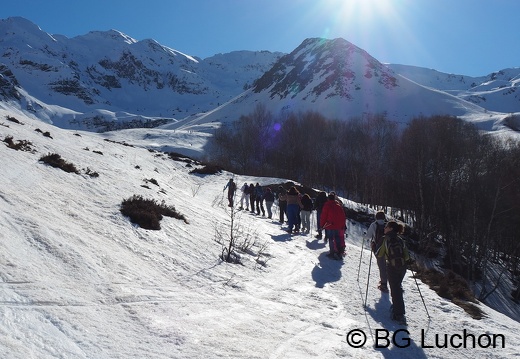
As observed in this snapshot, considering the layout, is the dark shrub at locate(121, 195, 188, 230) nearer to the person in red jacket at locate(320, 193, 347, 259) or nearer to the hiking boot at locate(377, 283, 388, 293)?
the person in red jacket at locate(320, 193, 347, 259)

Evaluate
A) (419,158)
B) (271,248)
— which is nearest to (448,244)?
(419,158)

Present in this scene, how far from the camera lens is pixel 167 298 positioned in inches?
191

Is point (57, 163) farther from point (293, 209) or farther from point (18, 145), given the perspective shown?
point (293, 209)

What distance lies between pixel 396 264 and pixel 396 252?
0.64 ft

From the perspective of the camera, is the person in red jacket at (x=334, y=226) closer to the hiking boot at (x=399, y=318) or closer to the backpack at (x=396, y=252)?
the backpack at (x=396, y=252)

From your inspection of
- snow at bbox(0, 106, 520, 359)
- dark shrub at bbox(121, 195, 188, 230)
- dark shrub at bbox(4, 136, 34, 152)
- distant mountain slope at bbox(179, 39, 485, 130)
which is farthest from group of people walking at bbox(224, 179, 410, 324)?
distant mountain slope at bbox(179, 39, 485, 130)

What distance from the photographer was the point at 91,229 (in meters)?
6.41

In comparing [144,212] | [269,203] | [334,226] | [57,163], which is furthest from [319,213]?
[57,163]

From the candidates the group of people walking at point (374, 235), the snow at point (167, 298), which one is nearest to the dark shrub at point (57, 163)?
the snow at point (167, 298)

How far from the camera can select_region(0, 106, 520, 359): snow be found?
366cm

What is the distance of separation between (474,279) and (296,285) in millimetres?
22548

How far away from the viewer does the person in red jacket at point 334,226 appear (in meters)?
9.94

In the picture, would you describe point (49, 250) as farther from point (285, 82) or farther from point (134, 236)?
point (285, 82)

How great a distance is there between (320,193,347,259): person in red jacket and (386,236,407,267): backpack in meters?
3.73
